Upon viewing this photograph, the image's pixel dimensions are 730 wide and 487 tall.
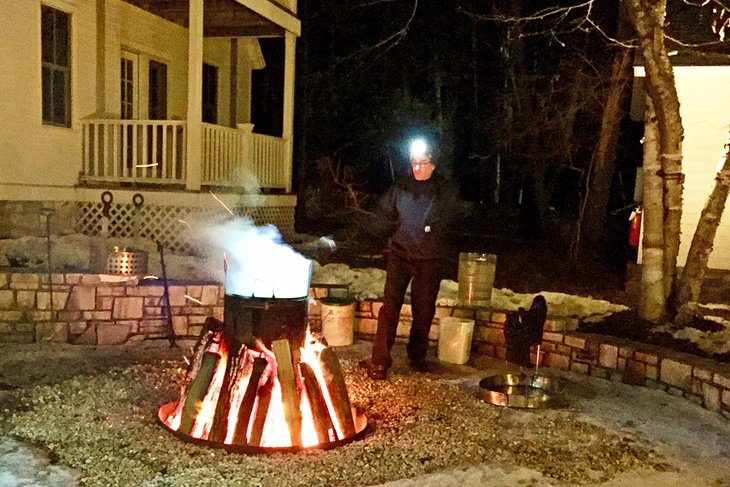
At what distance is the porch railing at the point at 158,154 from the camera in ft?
33.2

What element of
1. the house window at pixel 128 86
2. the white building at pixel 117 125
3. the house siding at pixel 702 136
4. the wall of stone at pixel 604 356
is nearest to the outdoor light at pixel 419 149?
the wall of stone at pixel 604 356

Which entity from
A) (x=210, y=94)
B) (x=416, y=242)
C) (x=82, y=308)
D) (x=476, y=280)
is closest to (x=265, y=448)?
(x=416, y=242)

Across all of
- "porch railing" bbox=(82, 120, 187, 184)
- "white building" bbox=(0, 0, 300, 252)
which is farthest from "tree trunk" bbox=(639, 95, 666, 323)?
"porch railing" bbox=(82, 120, 187, 184)

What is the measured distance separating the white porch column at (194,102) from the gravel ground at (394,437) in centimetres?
449

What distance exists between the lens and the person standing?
5.80 m

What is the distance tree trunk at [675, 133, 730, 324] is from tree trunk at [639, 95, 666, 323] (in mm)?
174

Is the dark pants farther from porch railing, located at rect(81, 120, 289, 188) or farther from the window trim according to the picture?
the window trim

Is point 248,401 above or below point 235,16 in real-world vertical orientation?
below

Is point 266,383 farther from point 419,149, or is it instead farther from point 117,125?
point 117,125

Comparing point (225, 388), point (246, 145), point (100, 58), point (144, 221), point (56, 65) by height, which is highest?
point (100, 58)

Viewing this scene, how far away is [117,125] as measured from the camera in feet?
33.3

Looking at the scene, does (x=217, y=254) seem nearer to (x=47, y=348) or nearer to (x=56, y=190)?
Result: (x=56, y=190)

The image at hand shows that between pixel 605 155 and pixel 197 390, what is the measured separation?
33.0 feet

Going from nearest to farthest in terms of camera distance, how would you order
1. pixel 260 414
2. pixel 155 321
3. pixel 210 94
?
pixel 260 414 < pixel 155 321 < pixel 210 94
